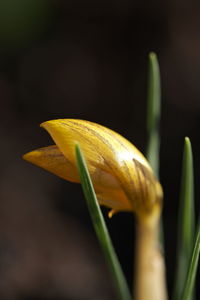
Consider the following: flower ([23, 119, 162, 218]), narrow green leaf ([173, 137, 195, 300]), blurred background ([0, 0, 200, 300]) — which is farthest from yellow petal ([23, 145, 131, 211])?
→ blurred background ([0, 0, 200, 300])

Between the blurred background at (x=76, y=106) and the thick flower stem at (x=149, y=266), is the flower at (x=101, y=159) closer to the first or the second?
the thick flower stem at (x=149, y=266)

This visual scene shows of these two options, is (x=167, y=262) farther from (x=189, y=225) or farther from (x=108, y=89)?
(x=189, y=225)

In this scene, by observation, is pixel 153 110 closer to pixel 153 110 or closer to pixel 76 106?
pixel 153 110

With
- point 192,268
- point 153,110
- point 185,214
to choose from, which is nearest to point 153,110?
point 153,110

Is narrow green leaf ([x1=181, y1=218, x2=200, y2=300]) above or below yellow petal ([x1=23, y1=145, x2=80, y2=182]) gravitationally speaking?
below

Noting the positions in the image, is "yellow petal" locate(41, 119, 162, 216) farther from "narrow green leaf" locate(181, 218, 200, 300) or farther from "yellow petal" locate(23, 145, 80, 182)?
"narrow green leaf" locate(181, 218, 200, 300)

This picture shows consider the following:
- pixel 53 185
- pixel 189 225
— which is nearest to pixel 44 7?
pixel 53 185

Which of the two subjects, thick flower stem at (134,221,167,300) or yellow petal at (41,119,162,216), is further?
thick flower stem at (134,221,167,300)
